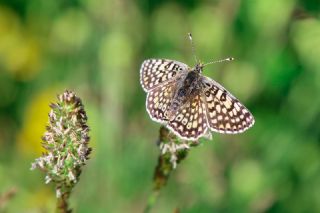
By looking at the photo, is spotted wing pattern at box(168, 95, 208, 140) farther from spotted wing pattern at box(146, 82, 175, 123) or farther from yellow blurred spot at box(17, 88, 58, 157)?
yellow blurred spot at box(17, 88, 58, 157)

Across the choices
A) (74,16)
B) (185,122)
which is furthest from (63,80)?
(185,122)

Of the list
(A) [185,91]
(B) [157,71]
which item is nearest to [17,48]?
(B) [157,71]

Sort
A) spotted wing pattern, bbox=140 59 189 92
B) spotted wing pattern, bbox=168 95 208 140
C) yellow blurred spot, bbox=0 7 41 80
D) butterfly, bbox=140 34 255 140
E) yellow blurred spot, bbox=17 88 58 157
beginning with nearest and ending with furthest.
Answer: spotted wing pattern, bbox=168 95 208 140, butterfly, bbox=140 34 255 140, spotted wing pattern, bbox=140 59 189 92, yellow blurred spot, bbox=17 88 58 157, yellow blurred spot, bbox=0 7 41 80

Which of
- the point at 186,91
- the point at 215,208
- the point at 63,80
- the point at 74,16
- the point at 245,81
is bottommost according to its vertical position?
the point at 215,208

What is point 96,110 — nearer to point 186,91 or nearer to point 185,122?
point 186,91

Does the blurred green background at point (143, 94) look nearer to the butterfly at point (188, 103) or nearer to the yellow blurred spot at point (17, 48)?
the yellow blurred spot at point (17, 48)

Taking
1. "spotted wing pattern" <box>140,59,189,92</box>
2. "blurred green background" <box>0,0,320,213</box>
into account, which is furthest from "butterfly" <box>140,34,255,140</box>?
"blurred green background" <box>0,0,320,213</box>
